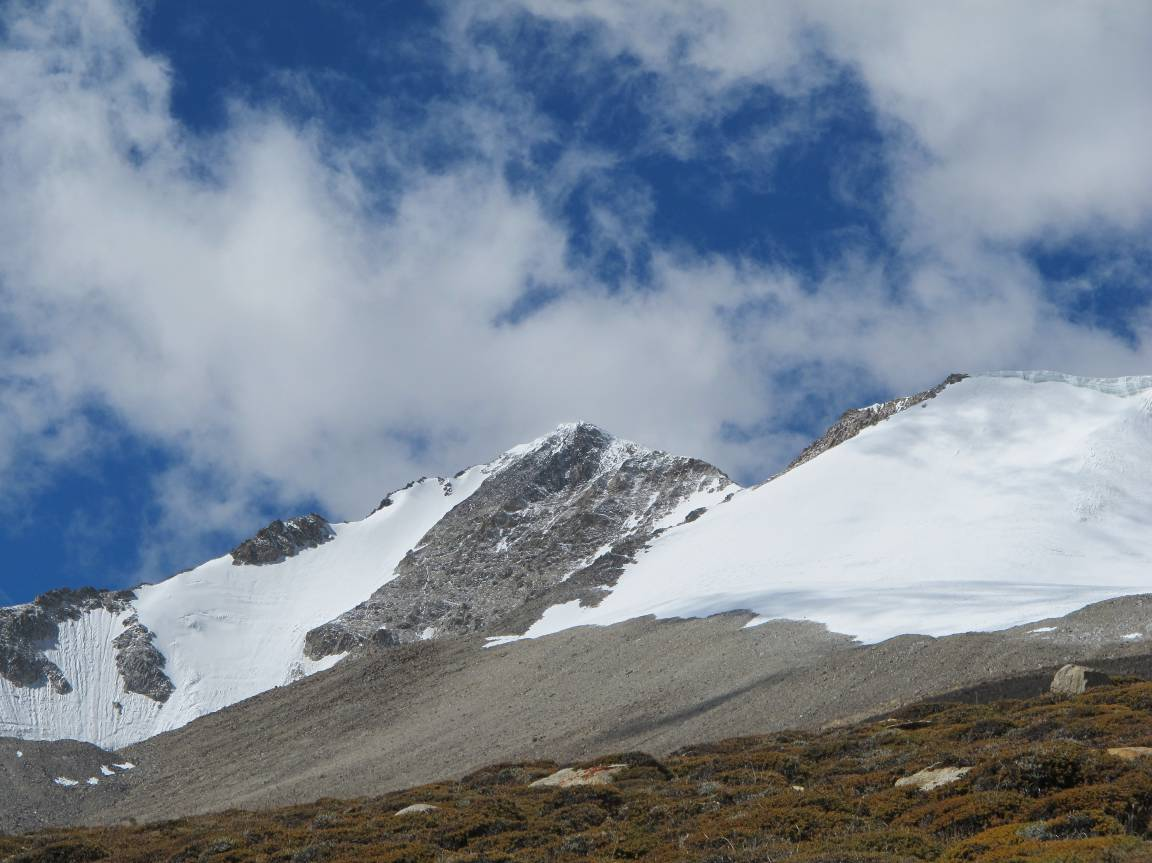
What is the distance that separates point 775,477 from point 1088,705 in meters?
106

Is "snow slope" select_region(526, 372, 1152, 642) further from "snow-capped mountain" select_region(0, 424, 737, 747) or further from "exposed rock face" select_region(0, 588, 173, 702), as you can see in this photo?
"exposed rock face" select_region(0, 588, 173, 702)

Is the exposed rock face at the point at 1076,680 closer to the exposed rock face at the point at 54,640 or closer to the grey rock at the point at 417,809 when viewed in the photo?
the grey rock at the point at 417,809

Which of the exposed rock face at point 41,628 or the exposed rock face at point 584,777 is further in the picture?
the exposed rock face at point 41,628

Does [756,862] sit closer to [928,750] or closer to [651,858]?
[651,858]

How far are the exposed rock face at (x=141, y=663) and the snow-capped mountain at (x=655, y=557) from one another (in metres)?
0.33

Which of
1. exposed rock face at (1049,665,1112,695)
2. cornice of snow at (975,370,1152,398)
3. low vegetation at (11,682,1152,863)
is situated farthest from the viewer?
cornice of snow at (975,370,1152,398)

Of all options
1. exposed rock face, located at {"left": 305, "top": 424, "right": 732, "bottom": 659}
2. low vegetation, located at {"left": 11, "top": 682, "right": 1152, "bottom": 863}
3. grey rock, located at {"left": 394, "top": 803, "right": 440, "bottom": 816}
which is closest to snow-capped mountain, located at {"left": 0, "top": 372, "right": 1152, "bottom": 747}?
exposed rock face, located at {"left": 305, "top": 424, "right": 732, "bottom": 659}

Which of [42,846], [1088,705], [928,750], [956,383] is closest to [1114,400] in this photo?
[956,383]

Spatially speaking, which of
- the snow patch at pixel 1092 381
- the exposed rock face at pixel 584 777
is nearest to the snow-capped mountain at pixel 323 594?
the snow patch at pixel 1092 381

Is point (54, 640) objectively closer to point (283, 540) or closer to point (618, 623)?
point (283, 540)

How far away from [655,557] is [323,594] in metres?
63.1

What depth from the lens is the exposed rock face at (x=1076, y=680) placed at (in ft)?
144

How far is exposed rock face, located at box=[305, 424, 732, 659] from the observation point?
13800 centimetres

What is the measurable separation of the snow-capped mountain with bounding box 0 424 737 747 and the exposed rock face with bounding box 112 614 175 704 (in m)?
0.23
